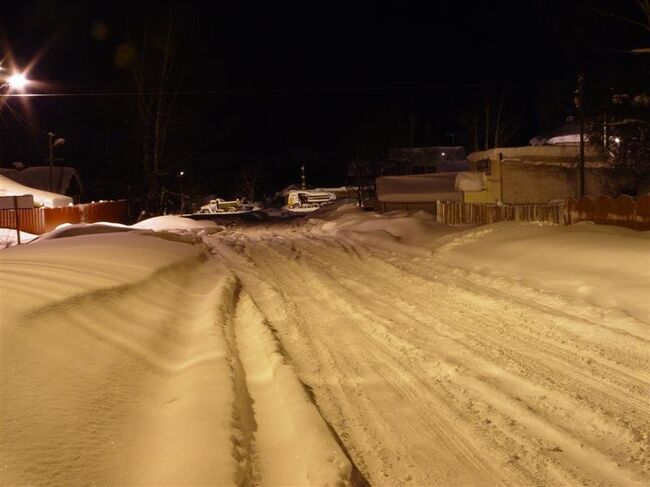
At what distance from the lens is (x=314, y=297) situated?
12.6 m

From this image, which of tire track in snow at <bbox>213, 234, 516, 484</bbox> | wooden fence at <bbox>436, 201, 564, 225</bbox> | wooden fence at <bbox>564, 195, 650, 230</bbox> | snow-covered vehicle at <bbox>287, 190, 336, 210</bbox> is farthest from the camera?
snow-covered vehicle at <bbox>287, 190, 336, 210</bbox>

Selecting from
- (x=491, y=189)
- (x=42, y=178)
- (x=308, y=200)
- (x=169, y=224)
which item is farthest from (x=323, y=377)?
(x=308, y=200)

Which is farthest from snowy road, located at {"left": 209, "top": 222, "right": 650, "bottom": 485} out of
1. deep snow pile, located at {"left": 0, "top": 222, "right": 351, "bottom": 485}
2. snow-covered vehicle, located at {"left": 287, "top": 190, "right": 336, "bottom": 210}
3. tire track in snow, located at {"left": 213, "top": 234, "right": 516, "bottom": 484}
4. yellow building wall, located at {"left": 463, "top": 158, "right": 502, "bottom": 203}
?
snow-covered vehicle, located at {"left": 287, "top": 190, "right": 336, "bottom": 210}

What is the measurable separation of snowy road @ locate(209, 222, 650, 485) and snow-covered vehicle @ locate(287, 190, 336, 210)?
4741 cm

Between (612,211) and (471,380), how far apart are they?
16.2m

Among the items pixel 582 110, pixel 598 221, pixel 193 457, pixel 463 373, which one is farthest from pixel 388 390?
pixel 582 110

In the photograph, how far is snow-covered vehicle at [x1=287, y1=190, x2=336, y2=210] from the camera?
6072 centimetres

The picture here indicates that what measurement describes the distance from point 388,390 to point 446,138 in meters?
86.1

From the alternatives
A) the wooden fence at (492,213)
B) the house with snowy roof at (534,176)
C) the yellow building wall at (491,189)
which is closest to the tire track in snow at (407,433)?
the wooden fence at (492,213)

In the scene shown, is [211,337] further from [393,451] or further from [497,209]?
[497,209]

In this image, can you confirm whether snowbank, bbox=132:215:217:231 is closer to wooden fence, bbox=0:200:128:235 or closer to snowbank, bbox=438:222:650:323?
wooden fence, bbox=0:200:128:235

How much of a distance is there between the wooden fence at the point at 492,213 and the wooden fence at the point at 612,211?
122 cm

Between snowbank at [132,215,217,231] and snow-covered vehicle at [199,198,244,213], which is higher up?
snowbank at [132,215,217,231]

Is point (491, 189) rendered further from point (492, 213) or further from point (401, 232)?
point (401, 232)
